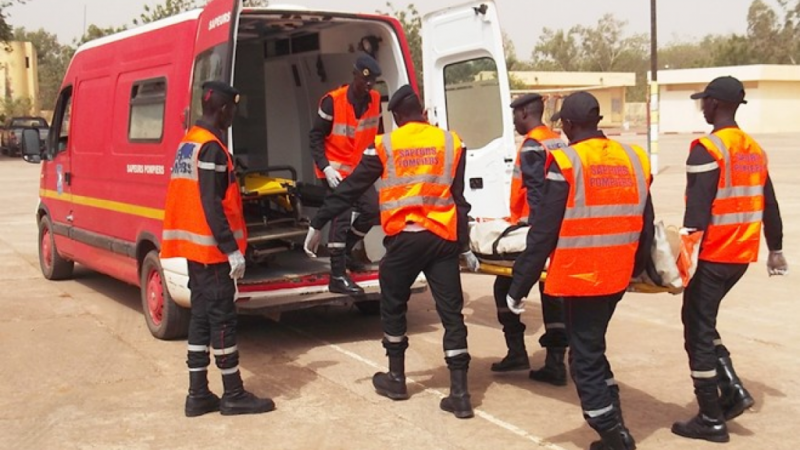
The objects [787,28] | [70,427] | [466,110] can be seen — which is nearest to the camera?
[70,427]

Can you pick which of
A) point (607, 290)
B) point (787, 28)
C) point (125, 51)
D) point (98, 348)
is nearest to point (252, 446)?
point (607, 290)

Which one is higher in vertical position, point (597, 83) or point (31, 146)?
point (597, 83)

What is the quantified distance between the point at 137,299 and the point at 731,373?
238 inches

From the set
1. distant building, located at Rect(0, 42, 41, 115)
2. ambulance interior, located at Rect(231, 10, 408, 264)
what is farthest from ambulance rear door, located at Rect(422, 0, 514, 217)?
distant building, located at Rect(0, 42, 41, 115)

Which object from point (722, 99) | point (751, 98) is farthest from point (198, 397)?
point (751, 98)

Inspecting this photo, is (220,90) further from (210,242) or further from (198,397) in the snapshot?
(198,397)

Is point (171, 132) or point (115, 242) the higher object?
point (171, 132)

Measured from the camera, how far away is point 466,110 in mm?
8242

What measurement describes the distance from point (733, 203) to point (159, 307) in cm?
461

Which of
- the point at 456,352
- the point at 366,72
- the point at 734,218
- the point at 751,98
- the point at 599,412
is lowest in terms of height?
the point at 599,412

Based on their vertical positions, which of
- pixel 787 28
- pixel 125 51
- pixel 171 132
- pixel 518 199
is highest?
pixel 787 28

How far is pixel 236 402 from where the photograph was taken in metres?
5.86

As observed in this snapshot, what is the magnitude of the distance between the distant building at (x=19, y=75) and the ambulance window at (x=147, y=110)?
53933 millimetres

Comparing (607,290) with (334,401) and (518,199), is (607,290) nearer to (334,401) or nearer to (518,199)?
(518,199)
